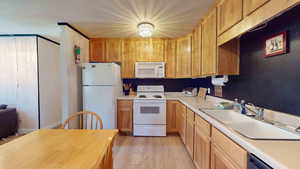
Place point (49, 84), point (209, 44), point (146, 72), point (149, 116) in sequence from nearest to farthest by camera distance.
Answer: point (209, 44)
point (149, 116)
point (146, 72)
point (49, 84)

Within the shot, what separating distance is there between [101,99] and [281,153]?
312 cm

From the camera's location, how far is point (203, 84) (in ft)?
12.1

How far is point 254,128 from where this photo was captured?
161 cm

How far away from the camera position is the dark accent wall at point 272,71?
4.46 feet

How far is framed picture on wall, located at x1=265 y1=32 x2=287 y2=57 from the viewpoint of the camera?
146 centimetres

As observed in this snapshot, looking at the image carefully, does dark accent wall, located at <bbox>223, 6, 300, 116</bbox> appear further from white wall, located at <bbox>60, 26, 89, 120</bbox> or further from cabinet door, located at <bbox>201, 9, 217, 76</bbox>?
white wall, located at <bbox>60, 26, 89, 120</bbox>

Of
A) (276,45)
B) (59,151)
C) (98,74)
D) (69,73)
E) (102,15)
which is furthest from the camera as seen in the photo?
(98,74)

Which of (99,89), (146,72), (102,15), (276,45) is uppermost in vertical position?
(102,15)

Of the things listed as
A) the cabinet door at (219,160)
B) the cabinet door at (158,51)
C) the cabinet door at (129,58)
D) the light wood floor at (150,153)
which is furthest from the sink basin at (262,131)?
the cabinet door at (129,58)

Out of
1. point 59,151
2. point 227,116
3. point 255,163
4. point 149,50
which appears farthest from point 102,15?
point 255,163

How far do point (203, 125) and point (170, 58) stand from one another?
8.03 feet

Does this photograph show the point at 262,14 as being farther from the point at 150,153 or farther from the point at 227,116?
the point at 150,153

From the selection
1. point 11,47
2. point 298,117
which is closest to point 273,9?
point 298,117

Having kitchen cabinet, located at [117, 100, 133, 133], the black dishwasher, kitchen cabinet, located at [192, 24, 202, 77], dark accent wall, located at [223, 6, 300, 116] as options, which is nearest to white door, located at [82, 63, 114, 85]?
kitchen cabinet, located at [117, 100, 133, 133]
